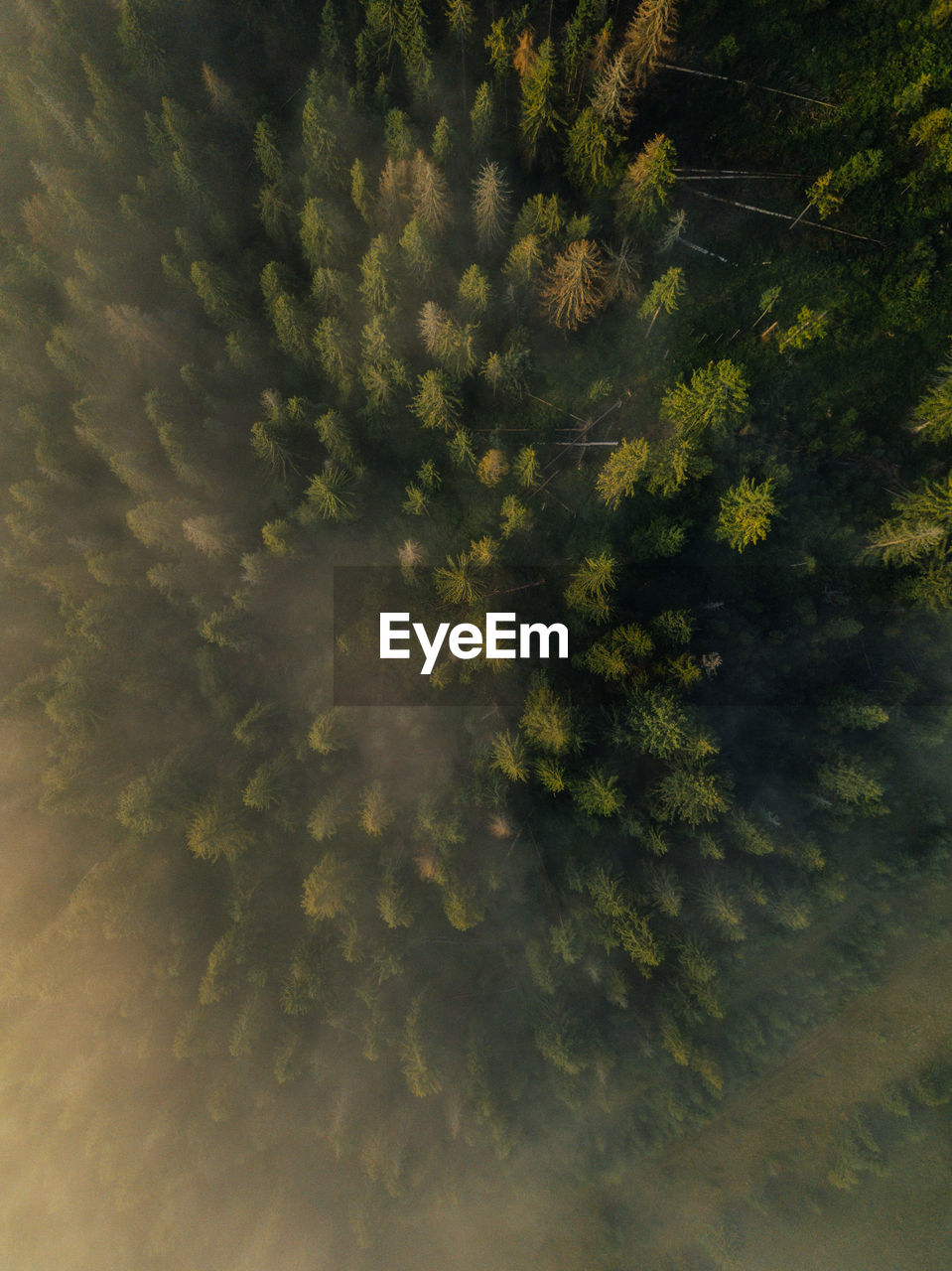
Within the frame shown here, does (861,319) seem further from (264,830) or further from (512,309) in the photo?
(264,830)

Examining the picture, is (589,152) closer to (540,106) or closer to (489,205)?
(540,106)

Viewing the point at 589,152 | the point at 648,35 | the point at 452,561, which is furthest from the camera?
the point at 452,561

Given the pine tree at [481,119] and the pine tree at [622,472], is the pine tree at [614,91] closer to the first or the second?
the pine tree at [481,119]

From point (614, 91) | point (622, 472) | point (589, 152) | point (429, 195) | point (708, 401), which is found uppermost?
point (589, 152)

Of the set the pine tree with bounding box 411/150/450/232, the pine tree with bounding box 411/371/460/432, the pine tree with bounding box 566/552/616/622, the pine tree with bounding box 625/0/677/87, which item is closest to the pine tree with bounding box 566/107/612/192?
the pine tree with bounding box 625/0/677/87

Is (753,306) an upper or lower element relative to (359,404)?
upper

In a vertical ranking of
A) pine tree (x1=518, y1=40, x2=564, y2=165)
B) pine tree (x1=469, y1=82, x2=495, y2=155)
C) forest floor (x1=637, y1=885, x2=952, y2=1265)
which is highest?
pine tree (x1=518, y1=40, x2=564, y2=165)

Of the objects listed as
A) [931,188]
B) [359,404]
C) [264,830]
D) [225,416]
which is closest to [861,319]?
[931,188]

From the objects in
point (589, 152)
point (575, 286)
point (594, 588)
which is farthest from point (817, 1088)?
point (589, 152)

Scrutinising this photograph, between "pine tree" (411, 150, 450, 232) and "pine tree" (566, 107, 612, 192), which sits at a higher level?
"pine tree" (566, 107, 612, 192)

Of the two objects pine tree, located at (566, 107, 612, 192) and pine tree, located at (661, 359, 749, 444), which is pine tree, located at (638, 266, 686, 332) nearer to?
pine tree, located at (661, 359, 749, 444)

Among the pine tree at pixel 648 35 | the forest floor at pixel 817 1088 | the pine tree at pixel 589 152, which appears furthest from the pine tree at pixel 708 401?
the forest floor at pixel 817 1088
